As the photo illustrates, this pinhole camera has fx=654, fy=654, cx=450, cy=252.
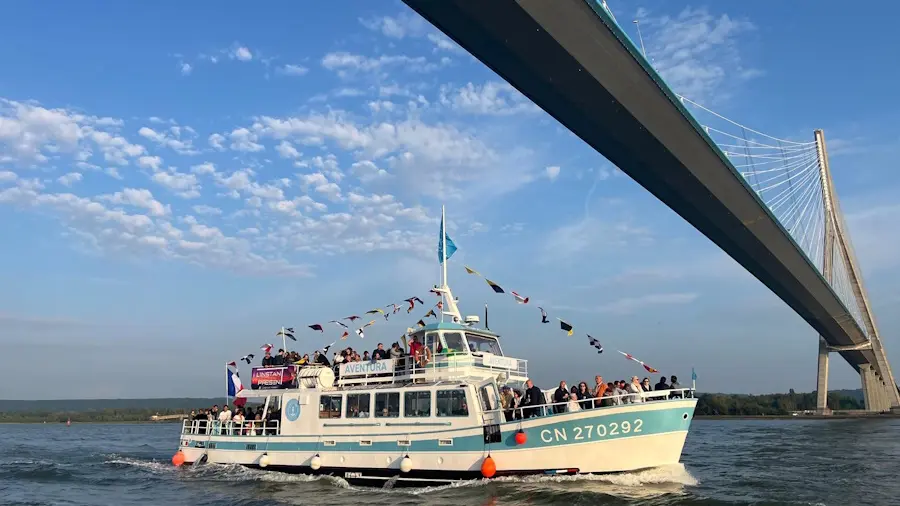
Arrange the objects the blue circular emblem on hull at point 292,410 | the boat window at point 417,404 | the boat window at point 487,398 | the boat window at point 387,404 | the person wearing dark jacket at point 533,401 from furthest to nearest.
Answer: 1. the blue circular emblem on hull at point 292,410
2. the boat window at point 387,404
3. the boat window at point 417,404
4. the boat window at point 487,398
5. the person wearing dark jacket at point 533,401

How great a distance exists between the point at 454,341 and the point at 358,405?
3.23 meters

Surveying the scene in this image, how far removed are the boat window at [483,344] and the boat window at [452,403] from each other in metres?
1.77

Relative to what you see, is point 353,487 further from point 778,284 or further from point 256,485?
point 778,284

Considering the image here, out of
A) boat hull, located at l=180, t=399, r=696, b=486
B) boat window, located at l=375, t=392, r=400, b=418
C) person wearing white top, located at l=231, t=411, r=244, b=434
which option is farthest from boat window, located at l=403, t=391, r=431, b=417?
person wearing white top, located at l=231, t=411, r=244, b=434

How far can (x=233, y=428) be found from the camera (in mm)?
20875

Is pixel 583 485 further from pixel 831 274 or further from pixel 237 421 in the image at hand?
pixel 831 274

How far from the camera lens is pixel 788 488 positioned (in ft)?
52.2

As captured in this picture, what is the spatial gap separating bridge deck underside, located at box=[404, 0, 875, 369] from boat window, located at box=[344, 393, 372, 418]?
9.48m

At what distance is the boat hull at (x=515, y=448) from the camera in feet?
47.7

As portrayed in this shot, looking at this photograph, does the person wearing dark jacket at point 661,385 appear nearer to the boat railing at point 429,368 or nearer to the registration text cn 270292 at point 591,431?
the registration text cn 270292 at point 591,431

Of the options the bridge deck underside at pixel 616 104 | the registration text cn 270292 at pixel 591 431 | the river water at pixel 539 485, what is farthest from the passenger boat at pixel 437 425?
the bridge deck underside at pixel 616 104

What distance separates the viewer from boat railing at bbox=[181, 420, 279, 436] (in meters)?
20.2

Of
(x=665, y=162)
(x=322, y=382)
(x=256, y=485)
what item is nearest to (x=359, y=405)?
(x=322, y=382)

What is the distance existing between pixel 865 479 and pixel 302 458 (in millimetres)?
15395
